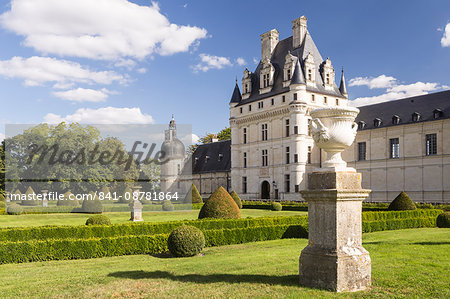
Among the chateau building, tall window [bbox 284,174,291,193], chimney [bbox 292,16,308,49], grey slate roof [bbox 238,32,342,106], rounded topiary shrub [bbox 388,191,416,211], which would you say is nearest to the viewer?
rounded topiary shrub [bbox 388,191,416,211]

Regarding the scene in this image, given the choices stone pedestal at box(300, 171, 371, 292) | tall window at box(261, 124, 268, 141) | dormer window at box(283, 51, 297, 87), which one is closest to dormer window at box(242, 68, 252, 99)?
tall window at box(261, 124, 268, 141)

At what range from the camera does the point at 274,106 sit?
1799 inches

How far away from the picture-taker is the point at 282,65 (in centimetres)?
4709

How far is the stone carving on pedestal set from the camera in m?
6.77

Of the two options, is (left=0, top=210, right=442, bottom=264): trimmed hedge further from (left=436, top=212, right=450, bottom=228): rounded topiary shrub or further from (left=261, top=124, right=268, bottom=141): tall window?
(left=261, top=124, right=268, bottom=141): tall window

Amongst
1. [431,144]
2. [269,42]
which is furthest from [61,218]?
[269,42]

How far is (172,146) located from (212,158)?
30.3ft

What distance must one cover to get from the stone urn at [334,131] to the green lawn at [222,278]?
2.26 meters

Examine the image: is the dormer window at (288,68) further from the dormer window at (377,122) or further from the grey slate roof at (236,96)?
the dormer window at (377,122)

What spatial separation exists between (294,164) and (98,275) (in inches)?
1410

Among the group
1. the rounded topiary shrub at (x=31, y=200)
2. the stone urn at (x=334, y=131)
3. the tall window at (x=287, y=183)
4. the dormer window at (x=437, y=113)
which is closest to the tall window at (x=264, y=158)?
the tall window at (x=287, y=183)

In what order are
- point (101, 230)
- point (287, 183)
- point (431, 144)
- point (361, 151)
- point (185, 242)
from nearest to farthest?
point (185, 242)
point (101, 230)
point (431, 144)
point (361, 151)
point (287, 183)

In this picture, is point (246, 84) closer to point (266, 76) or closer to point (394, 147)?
point (266, 76)

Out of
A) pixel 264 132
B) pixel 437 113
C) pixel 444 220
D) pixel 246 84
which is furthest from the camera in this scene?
pixel 246 84
